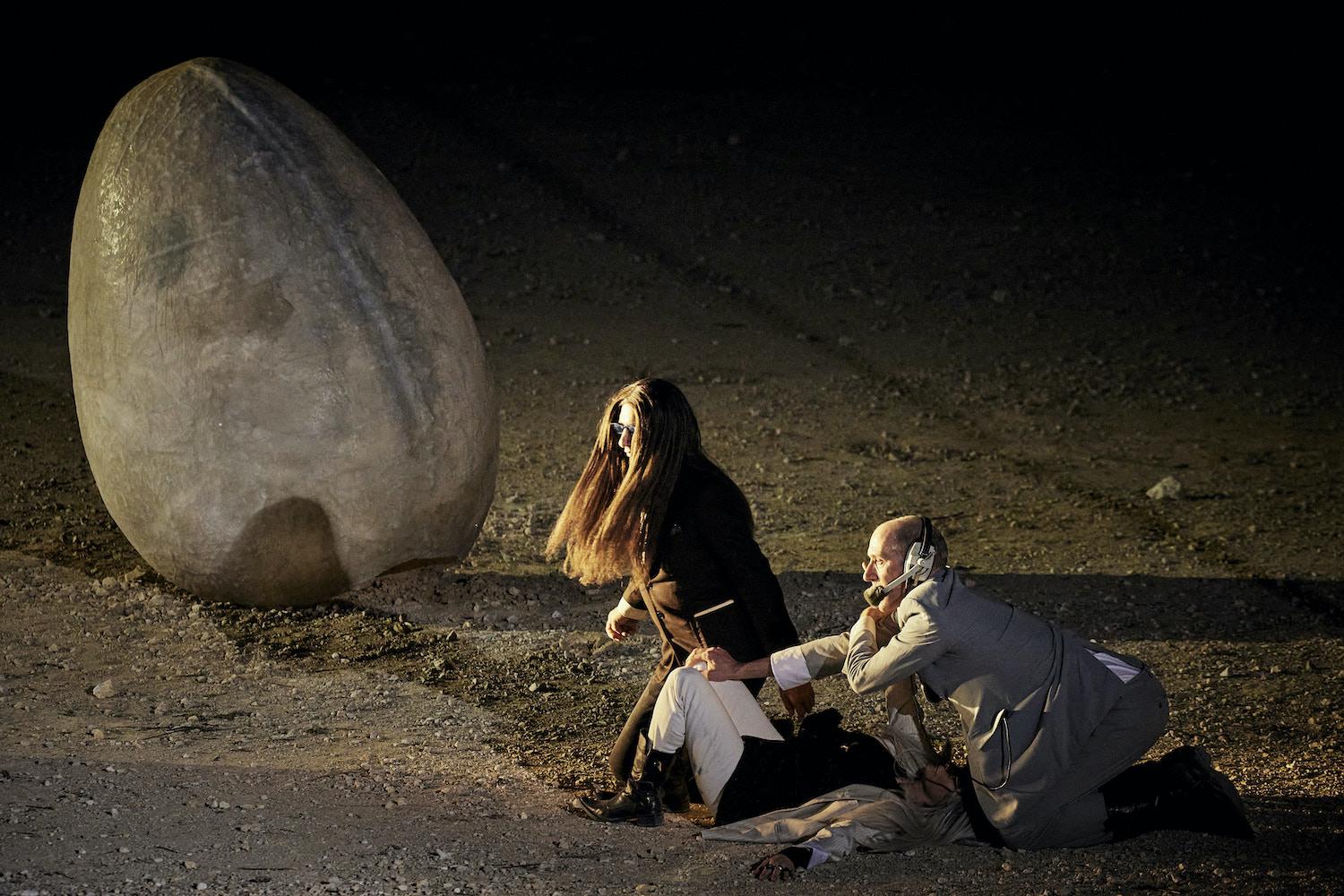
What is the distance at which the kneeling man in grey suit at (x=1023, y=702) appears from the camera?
4441mm

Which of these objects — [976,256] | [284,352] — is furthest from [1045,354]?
[284,352]

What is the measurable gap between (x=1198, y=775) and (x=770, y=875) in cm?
134

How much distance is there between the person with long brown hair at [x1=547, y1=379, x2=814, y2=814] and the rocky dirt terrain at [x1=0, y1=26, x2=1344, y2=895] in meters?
0.65

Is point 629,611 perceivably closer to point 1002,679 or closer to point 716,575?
point 716,575

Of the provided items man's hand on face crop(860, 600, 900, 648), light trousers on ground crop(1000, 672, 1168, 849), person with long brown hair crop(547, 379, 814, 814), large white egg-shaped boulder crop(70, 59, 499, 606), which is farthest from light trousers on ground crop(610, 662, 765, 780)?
large white egg-shaped boulder crop(70, 59, 499, 606)

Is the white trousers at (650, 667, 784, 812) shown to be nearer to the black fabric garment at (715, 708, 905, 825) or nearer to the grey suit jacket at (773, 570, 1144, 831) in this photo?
the black fabric garment at (715, 708, 905, 825)

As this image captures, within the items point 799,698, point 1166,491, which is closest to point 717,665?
point 799,698

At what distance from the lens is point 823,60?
19.1 metres

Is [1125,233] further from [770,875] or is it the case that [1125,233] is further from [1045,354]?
[770,875]

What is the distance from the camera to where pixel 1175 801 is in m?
4.61

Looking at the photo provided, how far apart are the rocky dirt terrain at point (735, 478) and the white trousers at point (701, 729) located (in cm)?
22

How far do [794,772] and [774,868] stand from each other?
0.43 metres

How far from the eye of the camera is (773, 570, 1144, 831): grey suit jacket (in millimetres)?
4422

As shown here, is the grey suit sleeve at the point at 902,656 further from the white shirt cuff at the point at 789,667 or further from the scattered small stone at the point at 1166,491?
the scattered small stone at the point at 1166,491
